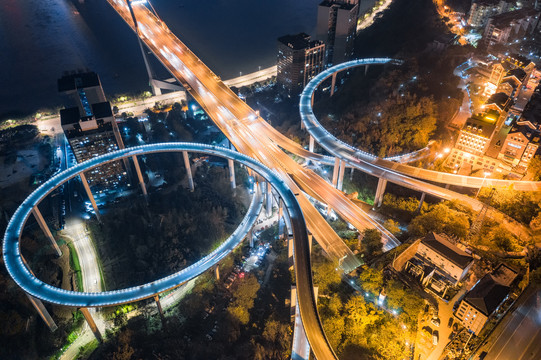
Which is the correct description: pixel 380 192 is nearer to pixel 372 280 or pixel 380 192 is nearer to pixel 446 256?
pixel 372 280

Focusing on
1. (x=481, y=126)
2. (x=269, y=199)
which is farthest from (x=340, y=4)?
(x=269, y=199)

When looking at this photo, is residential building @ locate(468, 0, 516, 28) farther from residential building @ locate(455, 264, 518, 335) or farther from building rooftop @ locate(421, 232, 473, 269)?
residential building @ locate(455, 264, 518, 335)

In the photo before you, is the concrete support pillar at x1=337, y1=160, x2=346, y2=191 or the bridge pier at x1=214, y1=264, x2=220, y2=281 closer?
the bridge pier at x1=214, y1=264, x2=220, y2=281

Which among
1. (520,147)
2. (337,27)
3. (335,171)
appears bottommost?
(335,171)

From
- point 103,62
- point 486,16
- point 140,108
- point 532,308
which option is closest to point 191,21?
point 103,62

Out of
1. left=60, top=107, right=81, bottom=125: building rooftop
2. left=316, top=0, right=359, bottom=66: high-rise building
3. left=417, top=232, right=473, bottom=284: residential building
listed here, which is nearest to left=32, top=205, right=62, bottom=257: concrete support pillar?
left=60, top=107, right=81, bottom=125: building rooftop

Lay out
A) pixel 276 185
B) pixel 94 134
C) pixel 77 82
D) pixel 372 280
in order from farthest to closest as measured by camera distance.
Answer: pixel 77 82, pixel 94 134, pixel 276 185, pixel 372 280
